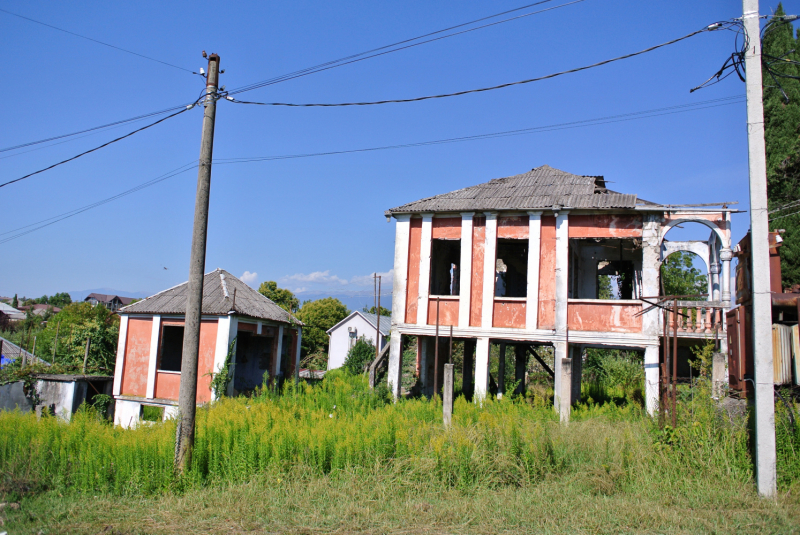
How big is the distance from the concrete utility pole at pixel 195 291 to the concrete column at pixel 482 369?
789 cm

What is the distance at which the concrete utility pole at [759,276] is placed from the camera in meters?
7.82

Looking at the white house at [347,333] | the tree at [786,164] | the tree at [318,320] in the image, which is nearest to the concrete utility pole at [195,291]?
the tree at [786,164]

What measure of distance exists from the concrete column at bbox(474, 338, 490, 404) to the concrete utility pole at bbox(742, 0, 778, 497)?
7.32m

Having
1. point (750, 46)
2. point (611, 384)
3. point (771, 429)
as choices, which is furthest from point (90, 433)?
point (611, 384)

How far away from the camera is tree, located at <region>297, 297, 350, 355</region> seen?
150ft

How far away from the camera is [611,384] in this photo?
22.5 metres

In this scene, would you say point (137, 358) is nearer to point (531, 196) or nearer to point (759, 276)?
point (531, 196)

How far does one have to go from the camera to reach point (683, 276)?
32469 millimetres

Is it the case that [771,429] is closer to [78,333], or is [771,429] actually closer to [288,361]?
[288,361]

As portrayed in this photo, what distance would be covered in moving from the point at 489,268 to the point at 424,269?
6.21 ft

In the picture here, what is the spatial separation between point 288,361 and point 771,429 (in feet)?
57.1

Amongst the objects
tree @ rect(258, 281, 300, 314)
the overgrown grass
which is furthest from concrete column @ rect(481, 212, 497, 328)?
tree @ rect(258, 281, 300, 314)

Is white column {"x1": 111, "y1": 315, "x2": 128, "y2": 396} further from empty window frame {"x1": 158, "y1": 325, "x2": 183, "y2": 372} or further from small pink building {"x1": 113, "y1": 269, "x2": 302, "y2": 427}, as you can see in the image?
empty window frame {"x1": 158, "y1": 325, "x2": 183, "y2": 372}

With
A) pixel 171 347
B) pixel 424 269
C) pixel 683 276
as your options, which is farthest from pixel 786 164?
pixel 171 347
